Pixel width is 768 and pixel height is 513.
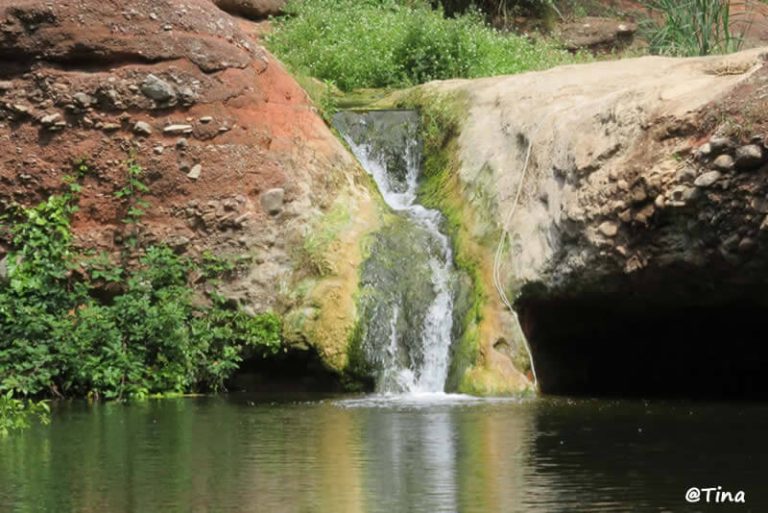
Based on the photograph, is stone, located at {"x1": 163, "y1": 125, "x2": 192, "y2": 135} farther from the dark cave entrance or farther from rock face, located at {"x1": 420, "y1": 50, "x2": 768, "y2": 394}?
the dark cave entrance

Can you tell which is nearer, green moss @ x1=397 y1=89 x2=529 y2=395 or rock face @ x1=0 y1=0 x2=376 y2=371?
green moss @ x1=397 y1=89 x2=529 y2=395

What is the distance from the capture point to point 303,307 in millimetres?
15289

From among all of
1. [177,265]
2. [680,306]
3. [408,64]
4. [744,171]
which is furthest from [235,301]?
[408,64]

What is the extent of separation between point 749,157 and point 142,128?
21.9ft

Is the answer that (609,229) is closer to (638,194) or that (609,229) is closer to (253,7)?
(638,194)

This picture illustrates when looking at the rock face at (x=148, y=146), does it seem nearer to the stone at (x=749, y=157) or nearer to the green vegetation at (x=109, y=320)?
the green vegetation at (x=109, y=320)

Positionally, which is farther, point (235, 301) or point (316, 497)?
point (235, 301)

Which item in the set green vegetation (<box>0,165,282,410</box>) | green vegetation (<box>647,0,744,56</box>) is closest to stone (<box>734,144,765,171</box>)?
green vegetation (<box>0,165,282,410</box>)

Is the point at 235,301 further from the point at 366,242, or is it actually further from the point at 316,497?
the point at 316,497

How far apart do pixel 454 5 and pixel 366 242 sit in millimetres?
13339

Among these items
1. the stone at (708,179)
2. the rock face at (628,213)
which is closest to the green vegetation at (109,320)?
the rock face at (628,213)

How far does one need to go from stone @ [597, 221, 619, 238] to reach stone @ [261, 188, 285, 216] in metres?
3.81

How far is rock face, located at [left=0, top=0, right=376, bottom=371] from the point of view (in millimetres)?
15875

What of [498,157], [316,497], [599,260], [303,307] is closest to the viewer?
[316,497]
